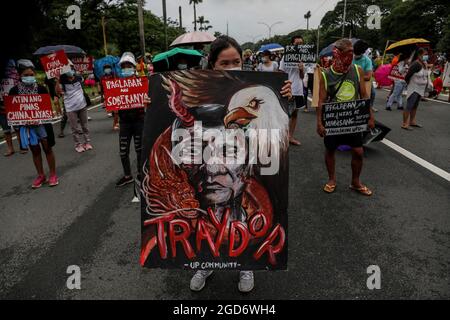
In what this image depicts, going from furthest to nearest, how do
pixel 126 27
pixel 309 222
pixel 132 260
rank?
pixel 126 27 → pixel 309 222 → pixel 132 260

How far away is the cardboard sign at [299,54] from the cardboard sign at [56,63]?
4386 mm

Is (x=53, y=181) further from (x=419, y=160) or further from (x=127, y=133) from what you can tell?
(x=419, y=160)

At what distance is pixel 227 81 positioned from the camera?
224 cm

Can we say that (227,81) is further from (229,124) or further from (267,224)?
(267,224)

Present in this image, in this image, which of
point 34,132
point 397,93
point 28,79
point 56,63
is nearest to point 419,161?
point 397,93

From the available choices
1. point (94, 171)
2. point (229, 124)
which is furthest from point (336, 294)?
point (94, 171)

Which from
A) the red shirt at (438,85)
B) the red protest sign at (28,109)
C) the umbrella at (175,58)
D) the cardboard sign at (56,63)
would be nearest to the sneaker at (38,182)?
the red protest sign at (28,109)

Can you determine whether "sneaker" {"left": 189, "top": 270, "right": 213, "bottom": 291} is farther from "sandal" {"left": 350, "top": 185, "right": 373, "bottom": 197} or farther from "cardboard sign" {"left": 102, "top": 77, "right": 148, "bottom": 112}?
"cardboard sign" {"left": 102, "top": 77, "right": 148, "bottom": 112}

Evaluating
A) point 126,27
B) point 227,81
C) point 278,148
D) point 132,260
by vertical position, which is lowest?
point 132,260

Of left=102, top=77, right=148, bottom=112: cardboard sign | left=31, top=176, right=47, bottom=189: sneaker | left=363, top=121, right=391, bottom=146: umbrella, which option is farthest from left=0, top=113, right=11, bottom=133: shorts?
left=363, top=121, right=391, bottom=146: umbrella

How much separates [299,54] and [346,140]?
309cm

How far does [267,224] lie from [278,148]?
20.8 inches

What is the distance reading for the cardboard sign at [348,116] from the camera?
13.9ft

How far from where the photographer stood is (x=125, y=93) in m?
5.12
